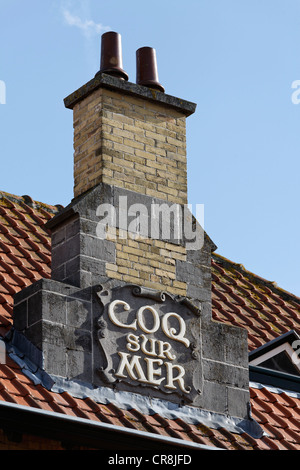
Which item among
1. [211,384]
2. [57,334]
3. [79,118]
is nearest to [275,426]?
[211,384]

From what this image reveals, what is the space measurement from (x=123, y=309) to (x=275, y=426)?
2083mm

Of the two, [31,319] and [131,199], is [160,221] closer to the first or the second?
[131,199]

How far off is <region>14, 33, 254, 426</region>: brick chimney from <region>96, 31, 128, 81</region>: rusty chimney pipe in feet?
0.03

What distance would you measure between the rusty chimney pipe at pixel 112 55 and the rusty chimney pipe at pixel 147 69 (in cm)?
27

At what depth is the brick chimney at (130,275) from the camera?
11031 millimetres

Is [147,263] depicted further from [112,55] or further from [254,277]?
[254,277]

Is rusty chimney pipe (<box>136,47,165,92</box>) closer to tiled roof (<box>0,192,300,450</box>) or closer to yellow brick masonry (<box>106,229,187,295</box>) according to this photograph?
yellow brick masonry (<box>106,229,187,295</box>)

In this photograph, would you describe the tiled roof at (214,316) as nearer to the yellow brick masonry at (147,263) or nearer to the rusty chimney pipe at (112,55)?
the yellow brick masonry at (147,263)

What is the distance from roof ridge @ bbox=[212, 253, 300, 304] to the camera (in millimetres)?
16047

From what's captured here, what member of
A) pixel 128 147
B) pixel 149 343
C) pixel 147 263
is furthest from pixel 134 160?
pixel 149 343

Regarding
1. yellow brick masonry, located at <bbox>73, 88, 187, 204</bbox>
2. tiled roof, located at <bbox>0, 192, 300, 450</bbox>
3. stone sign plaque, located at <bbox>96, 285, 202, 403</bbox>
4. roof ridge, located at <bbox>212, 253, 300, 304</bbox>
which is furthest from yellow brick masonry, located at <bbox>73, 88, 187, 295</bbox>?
roof ridge, located at <bbox>212, 253, 300, 304</bbox>

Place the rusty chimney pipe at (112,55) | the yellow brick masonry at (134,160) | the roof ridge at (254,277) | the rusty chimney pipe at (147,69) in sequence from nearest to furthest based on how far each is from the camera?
the yellow brick masonry at (134,160) → the rusty chimney pipe at (112,55) → the rusty chimney pipe at (147,69) → the roof ridge at (254,277)

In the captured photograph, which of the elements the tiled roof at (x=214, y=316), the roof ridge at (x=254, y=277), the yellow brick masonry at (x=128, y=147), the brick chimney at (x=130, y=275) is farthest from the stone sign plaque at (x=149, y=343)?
the roof ridge at (x=254, y=277)

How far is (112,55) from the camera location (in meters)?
12.5
